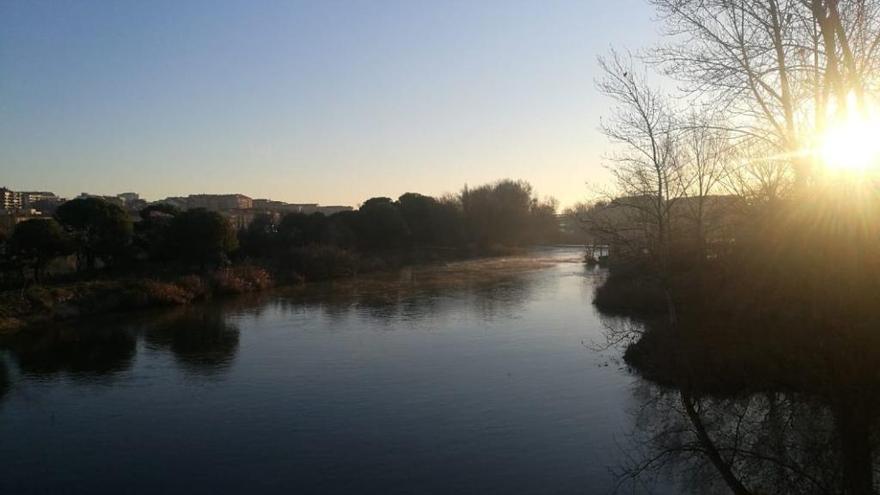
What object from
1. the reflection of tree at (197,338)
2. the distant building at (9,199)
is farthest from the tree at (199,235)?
the distant building at (9,199)

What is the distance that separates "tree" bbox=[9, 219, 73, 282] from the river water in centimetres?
324

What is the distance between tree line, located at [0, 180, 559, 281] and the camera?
73.7 ft

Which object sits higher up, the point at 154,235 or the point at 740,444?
the point at 154,235

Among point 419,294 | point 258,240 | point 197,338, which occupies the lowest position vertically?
point 197,338

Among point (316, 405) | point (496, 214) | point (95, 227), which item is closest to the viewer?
point (316, 405)

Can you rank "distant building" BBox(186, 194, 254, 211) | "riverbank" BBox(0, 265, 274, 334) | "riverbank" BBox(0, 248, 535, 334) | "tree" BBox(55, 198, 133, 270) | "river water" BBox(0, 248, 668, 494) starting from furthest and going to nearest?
1. "distant building" BBox(186, 194, 254, 211)
2. "tree" BBox(55, 198, 133, 270)
3. "riverbank" BBox(0, 248, 535, 334)
4. "riverbank" BBox(0, 265, 274, 334)
5. "river water" BBox(0, 248, 668, 494)

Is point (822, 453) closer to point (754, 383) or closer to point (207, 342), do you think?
point (754, 383)

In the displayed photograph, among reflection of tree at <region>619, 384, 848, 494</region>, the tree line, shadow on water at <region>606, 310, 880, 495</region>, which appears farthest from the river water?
the tree line

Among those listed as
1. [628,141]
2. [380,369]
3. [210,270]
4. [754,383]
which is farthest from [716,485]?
[210,270]

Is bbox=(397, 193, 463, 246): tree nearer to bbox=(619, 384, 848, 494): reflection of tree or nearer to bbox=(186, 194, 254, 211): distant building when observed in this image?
bbox=(619, 384, 848, 494): reflection of tree

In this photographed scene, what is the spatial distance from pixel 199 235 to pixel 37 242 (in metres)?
7.26

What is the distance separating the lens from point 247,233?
36062mm

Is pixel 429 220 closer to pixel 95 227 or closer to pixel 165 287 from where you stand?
pixel 95 227

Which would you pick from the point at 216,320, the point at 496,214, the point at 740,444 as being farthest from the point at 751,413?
the point at 496,214
